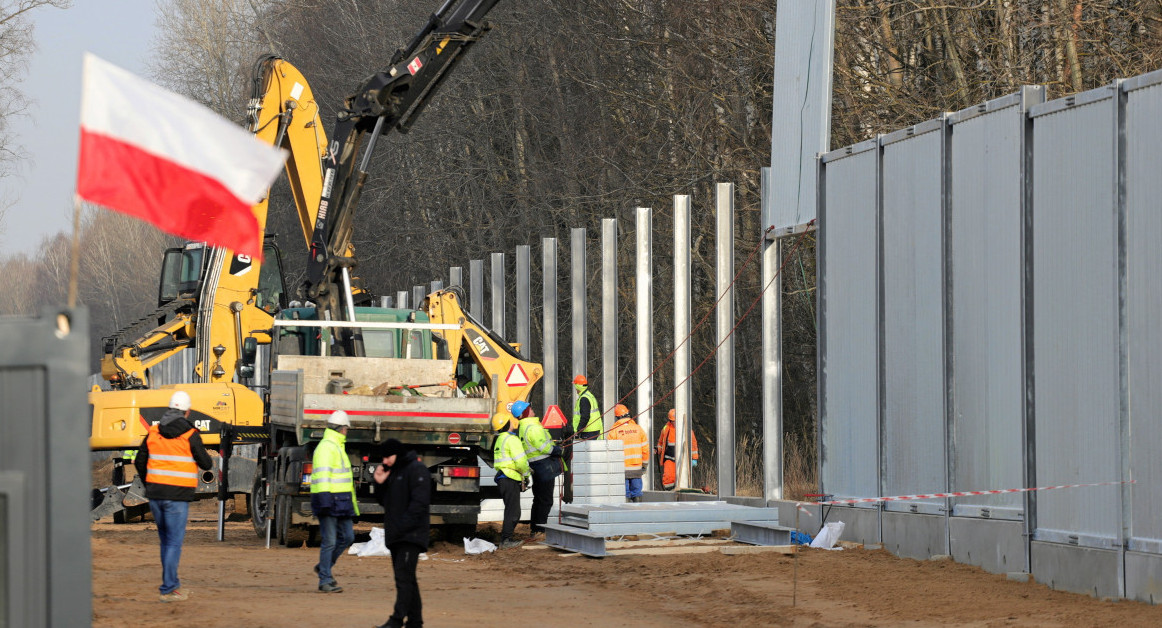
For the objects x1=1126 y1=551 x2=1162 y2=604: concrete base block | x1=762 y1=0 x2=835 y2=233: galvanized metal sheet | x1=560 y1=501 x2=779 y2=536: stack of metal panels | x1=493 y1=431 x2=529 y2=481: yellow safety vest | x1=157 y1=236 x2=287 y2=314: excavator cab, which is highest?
x1=762 y1=0 x2=835 y2=233: galvanized metal sheet

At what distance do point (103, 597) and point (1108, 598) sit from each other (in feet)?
30.2

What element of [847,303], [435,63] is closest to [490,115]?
[435,63]

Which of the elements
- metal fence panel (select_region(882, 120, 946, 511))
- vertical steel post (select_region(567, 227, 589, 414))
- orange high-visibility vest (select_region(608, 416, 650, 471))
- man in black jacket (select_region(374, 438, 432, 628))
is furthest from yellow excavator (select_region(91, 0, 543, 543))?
man in black jacket (select_region(374, 438, 432, 628))

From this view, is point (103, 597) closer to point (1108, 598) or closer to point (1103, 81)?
point (1108, 598)

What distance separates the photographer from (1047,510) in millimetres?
14195

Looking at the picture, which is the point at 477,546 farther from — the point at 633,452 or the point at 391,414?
the point at 633,452

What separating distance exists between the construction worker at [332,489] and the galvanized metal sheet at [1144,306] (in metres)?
7.15

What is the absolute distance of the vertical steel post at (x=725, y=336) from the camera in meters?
22.8

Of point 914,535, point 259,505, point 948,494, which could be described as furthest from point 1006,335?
point 259,505

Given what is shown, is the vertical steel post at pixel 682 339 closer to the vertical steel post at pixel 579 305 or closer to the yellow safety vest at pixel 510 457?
the vertical steel post at pixel 579 305

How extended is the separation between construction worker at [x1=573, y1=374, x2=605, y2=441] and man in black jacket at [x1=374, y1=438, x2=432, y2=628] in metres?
13.0

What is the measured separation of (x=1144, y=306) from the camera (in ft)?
42.2

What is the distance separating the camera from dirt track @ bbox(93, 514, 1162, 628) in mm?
12781

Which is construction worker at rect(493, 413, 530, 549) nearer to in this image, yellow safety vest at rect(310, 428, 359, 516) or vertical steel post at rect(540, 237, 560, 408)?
yellow safety vest at rect(310, 428, 359, 516)
